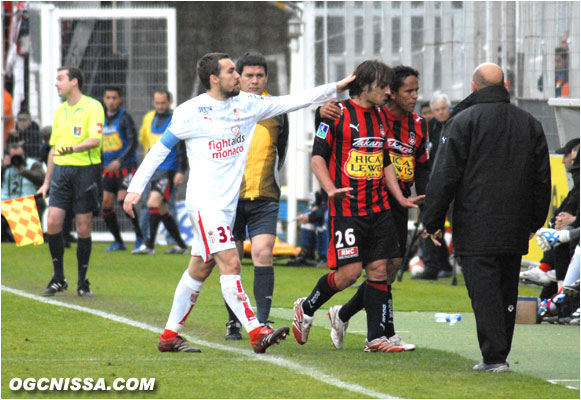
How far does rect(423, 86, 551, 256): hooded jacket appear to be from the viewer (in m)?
7.85

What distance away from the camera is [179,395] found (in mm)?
6781

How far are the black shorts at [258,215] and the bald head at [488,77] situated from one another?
207 centimetres

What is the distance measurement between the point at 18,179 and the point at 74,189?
8602 mm

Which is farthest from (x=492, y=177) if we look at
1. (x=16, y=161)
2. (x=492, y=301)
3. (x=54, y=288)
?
(x=16, y=161)

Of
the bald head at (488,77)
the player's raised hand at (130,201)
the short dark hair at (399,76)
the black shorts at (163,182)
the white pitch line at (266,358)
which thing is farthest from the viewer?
the black shorts at (163,182)

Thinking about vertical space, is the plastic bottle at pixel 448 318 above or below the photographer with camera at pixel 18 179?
below

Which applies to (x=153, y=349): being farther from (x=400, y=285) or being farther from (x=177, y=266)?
(x=177, y=266)

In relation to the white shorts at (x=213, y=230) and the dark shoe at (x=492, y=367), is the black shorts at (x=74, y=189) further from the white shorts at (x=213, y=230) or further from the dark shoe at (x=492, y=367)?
the dark shoe at (x=492, y=367)

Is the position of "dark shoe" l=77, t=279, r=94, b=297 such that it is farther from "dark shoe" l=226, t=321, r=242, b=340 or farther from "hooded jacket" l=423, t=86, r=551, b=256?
"hooded jacket" l=423, t=86, r=551, b=256

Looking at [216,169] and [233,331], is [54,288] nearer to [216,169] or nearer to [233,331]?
[233,331]

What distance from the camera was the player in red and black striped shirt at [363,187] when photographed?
8695mm

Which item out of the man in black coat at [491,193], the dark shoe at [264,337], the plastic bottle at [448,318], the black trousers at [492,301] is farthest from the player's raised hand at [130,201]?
the plastic bottle at [448,318]

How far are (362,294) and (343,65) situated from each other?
10.4 meters

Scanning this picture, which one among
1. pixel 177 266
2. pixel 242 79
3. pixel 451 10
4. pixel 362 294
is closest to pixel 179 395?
pixel 362 294
